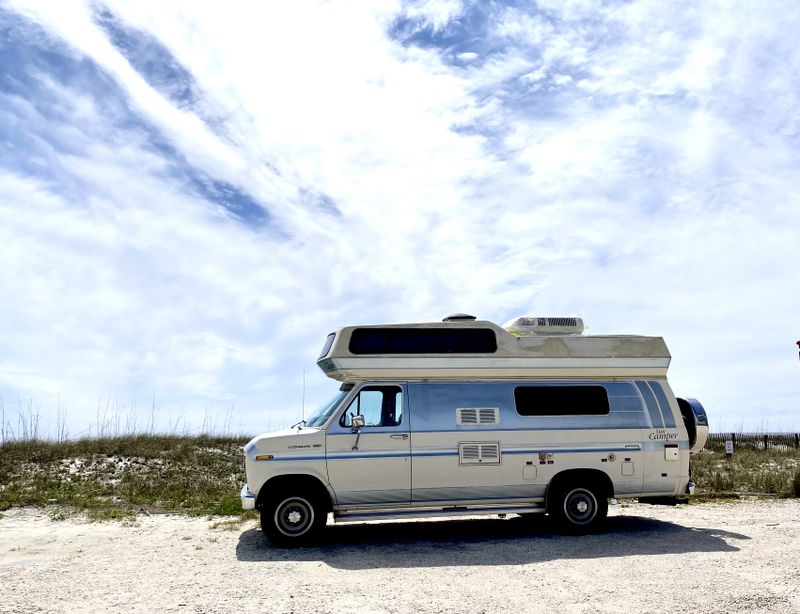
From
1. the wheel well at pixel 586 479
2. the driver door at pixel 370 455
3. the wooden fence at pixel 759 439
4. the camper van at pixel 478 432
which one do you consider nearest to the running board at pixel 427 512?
the camper van at pixel 478 432

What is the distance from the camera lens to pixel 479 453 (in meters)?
10.8

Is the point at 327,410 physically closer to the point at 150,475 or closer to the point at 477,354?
the point at 477,354

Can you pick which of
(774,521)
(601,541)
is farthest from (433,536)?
(774,521)

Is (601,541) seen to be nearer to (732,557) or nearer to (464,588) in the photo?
(732,557)

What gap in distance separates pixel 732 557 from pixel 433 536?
4166 millimetres

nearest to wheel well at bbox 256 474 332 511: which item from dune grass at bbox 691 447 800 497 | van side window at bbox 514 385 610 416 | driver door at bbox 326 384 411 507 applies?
driver door at bbox 326 384 411 507

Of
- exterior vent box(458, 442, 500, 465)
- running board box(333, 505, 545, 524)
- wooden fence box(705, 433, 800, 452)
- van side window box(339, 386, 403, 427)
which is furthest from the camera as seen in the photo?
→ wooden fence box(705, 433, 800, 452)

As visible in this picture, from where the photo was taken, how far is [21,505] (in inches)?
610

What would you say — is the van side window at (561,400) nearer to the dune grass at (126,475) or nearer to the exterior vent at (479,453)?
the exterior vent at (479,453)

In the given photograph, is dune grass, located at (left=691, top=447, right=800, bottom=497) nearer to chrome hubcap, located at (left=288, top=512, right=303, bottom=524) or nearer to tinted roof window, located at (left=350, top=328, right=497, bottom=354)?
tinted roof window, located at (left=350, top=328, right=497, bottom=354)

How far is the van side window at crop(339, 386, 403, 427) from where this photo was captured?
1063 cm

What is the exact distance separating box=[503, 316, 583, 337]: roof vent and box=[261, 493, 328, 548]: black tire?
395 centimetres

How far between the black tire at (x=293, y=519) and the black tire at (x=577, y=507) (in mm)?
3444

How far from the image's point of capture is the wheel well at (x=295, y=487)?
10.3 m
